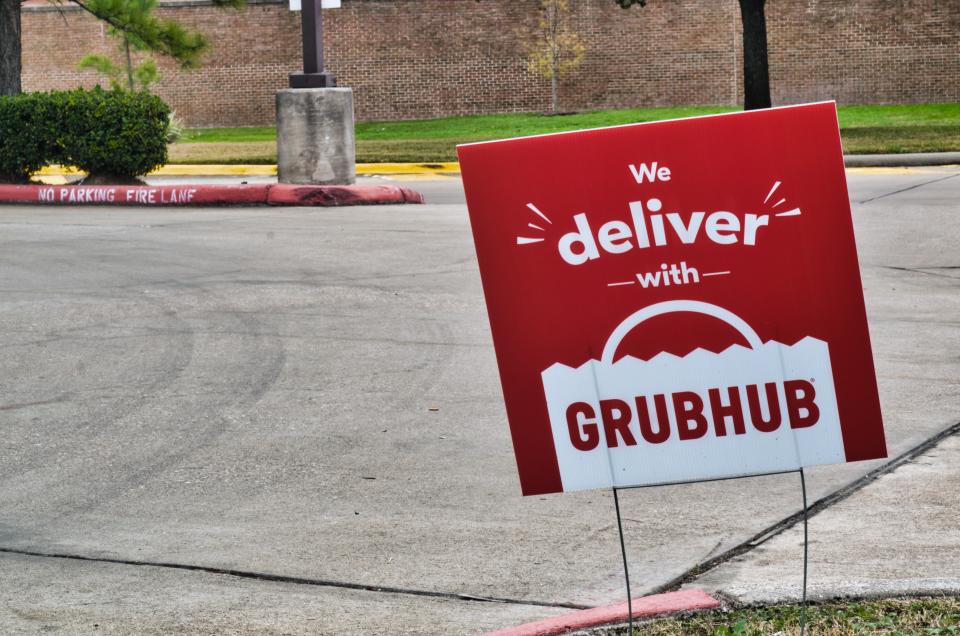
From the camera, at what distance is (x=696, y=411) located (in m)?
3.75

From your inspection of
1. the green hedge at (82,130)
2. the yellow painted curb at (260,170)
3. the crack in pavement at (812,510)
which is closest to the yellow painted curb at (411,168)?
the yellow painted curb at (260,170)

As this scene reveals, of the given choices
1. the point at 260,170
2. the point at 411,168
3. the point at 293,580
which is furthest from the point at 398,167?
the point at 293,580

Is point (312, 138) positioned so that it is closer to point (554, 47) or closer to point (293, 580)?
point (293, 580)

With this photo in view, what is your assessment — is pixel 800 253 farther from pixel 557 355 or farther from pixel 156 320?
pixel 156 320

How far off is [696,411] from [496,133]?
27.9m

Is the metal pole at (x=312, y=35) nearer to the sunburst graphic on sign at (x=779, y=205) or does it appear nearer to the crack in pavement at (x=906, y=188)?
the crack in pavement at (x=906, y=188)

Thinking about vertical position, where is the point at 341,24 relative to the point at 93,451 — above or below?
above

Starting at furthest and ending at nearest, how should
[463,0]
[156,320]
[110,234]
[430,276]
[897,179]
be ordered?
[463,0] → [897,179] → [110,234] → [430,276] → [156,320]

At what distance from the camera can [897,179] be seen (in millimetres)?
Answer: 17562

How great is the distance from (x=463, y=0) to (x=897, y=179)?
26.0 m

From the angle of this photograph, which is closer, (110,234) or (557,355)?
(557,355)

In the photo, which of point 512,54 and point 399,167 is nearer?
point 399,167

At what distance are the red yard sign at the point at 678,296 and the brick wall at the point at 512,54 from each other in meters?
38.2

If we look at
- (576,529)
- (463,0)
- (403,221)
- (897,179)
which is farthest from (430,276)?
(463,0)
